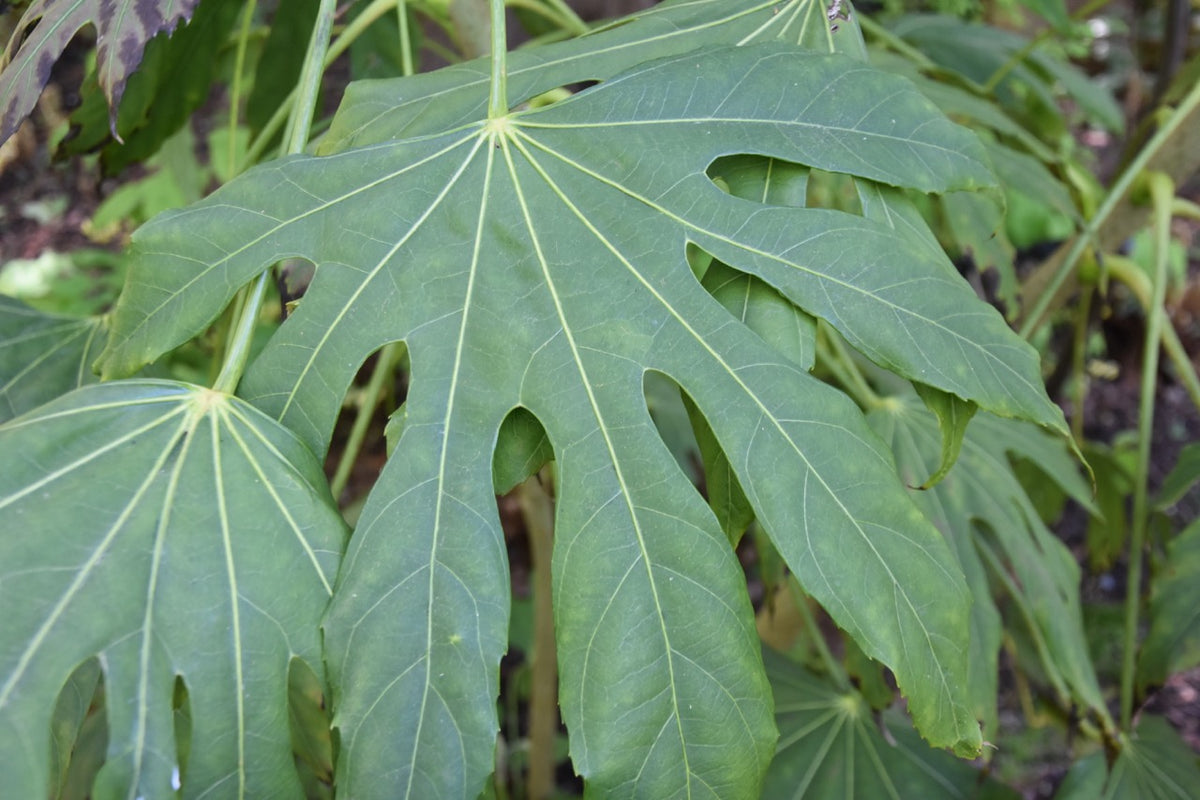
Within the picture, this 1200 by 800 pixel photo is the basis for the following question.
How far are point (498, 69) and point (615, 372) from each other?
0.23 m

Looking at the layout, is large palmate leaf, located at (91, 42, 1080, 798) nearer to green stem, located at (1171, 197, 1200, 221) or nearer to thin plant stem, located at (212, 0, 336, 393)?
thin plant stem, located at (212, 0, 336, 393)

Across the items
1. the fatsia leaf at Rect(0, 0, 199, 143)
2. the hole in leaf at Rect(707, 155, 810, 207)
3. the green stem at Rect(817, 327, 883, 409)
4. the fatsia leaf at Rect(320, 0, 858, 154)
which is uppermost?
the fatsia leaf at Rect(0, 0, 199, 143)

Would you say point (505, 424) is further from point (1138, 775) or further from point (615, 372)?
point (1138, 775)

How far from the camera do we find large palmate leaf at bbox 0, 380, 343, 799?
17.8 inches

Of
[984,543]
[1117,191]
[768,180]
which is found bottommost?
[984,543]

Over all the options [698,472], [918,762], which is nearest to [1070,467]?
[918,762]

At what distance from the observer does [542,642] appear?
1327 mm

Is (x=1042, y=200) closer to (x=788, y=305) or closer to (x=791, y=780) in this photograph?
(x=788, y=305)

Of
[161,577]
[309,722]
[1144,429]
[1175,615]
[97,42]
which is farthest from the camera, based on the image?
[1144,429]

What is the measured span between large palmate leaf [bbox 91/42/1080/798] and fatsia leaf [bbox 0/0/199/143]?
11 cm

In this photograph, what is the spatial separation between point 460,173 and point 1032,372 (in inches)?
14.6

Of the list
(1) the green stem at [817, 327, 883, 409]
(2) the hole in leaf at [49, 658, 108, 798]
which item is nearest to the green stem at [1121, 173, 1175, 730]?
(1) the green stem at [817, 327, 883, 409]

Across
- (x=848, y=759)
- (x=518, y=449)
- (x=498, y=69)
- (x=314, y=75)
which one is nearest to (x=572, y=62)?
(x=498, y=69)

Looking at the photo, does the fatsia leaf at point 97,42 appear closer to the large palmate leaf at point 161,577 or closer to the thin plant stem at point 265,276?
the thin plant stem at point 265,276
